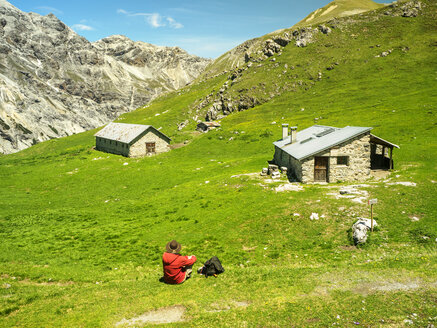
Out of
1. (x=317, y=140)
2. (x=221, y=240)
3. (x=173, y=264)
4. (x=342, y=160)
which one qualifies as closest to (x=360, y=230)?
(x=221, y=240)

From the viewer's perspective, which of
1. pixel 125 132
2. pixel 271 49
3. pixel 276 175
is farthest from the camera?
pixel 271 49

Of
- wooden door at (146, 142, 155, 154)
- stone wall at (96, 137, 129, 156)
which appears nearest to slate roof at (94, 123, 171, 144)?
stone wall at (96, 137, 129, 156)

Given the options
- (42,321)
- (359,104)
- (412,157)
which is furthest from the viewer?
(359,104)

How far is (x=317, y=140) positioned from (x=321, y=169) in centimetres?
501

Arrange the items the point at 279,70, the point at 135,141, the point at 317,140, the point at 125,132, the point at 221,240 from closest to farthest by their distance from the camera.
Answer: the point at 221,240 < the point at 317,140 < the point at 135,141 < the point at 125,132 < the point at 279,70

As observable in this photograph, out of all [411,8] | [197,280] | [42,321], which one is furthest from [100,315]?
[411,8]

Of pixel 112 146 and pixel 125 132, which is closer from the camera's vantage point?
pixel 125 132

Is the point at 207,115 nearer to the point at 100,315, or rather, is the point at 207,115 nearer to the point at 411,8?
the point at 411,8

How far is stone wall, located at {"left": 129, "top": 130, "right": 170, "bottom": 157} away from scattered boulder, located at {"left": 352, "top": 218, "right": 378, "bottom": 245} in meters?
55.5

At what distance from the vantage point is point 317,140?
38781 mm

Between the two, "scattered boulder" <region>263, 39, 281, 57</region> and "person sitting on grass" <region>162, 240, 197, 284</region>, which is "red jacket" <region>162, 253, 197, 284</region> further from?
"scattered boulder" <region>263, 39, 281, 57</region>

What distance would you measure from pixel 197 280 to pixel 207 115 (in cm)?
9943

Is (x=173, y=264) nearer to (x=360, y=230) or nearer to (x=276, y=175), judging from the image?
(x=360, y=230)

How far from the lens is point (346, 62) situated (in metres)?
110
